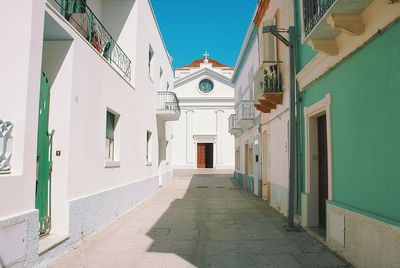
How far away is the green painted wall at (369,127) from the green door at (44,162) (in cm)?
456

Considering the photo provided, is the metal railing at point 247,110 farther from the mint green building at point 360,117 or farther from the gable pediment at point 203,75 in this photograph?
the gable pediment at point 203,75

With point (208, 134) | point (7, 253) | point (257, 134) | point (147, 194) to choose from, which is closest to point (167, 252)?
point (7, 253)

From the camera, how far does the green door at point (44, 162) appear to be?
16.6 feet

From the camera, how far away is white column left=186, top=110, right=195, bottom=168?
114 feet

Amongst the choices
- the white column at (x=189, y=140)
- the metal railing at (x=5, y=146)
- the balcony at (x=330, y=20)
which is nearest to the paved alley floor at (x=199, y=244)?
the metal railing at (x=5, y=146)

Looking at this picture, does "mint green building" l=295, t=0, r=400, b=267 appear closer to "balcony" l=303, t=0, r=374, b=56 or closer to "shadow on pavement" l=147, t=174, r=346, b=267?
"balcony" l=303, t=0, r=374, b=56

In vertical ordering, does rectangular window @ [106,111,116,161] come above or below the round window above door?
below

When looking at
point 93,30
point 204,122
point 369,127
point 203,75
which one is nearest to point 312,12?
point 369,127

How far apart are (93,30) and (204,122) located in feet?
90.6

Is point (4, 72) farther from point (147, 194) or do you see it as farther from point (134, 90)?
point (147, 194)

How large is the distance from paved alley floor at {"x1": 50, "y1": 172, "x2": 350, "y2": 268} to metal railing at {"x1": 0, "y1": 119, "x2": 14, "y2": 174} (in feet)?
Result: 5.72

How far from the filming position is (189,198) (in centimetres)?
1310

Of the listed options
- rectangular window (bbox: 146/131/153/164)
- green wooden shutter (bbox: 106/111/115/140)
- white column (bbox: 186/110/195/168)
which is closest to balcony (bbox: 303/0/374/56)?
Answer: green wooden shutter (bbox: 106/111/115/140)

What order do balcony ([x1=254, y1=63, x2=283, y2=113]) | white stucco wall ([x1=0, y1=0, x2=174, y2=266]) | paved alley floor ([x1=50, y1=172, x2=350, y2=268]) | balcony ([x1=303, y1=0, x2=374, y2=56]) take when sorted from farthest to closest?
balcony ([x1=254, y1=63, x2=283, y2=113])
paved alley floor ([x1=50, y1=172, x2=350, y2=268])
balcony ([x1=303, y1=0, x2=374, y2=56])
white stucco wall ([x1=0, y1=0, x2=174, y2=266])
